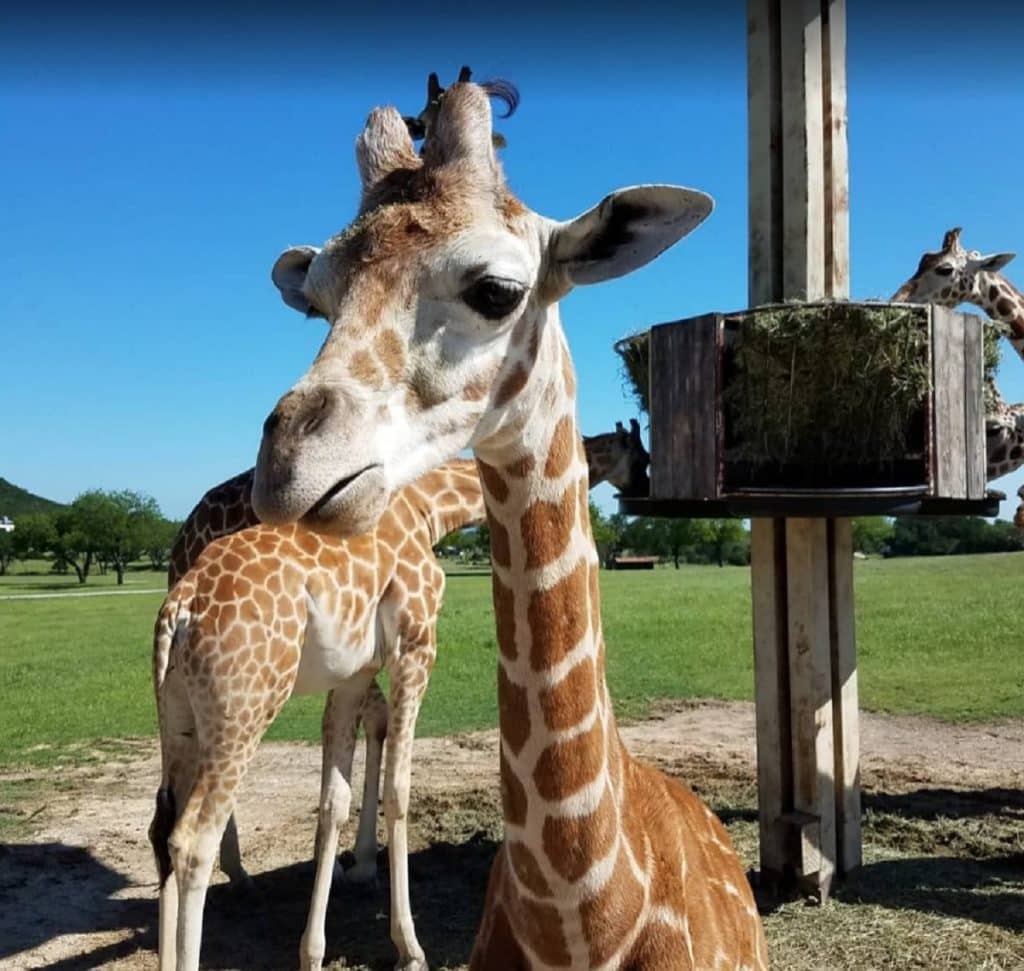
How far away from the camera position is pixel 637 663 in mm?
17766

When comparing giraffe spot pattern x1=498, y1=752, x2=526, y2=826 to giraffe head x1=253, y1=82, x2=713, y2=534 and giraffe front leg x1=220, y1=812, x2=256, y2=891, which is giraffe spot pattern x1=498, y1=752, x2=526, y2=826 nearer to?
giraffe head x1=253, y1=82, x2=713, y2=534

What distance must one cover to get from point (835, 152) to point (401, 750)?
4.86 meters

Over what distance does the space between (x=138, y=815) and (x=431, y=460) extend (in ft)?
25.6

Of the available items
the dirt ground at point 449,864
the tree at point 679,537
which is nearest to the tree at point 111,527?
the tree at point 679,537

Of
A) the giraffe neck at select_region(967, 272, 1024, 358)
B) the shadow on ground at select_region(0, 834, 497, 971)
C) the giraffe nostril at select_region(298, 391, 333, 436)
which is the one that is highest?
the giraffe neck at select_region(967, 272, 1024, 358)

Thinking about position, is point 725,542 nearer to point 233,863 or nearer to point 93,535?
point 93,535

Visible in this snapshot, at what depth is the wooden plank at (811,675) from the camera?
21.1ft

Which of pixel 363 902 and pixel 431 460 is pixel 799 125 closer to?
pixel 431 460

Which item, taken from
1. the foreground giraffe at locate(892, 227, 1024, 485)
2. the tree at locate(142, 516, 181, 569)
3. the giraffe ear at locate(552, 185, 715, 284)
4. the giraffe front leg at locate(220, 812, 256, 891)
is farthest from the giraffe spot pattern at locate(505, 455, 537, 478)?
the tree at locate(142, 516, 181, 569)

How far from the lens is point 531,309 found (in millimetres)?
2627

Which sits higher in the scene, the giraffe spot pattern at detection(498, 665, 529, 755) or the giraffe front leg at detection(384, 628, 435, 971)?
the giraffe spot pattern at detection(498, 665, 529, 755)

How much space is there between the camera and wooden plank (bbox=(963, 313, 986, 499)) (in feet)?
17.9

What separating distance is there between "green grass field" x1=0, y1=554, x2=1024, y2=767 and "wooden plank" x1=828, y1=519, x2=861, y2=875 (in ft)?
20.5

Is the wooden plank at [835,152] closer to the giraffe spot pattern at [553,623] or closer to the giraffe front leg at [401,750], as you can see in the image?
the giraffe front leg at [401,750]
